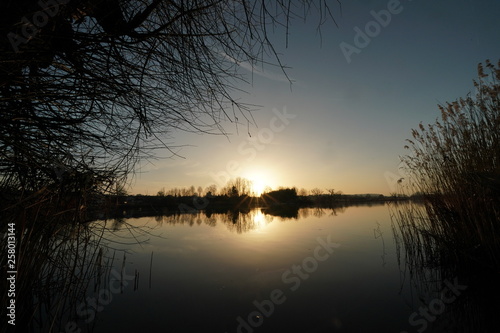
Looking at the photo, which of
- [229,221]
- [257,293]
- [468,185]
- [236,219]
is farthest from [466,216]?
[236,219]

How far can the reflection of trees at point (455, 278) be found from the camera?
9.28 feet

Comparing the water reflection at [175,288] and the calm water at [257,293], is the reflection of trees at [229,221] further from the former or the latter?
the water reflection at [175,288]

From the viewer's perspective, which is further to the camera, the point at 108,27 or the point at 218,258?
the point at 218,258

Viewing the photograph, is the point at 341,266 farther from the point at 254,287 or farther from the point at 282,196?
the point at 282,196

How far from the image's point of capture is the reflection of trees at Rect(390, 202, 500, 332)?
283cm

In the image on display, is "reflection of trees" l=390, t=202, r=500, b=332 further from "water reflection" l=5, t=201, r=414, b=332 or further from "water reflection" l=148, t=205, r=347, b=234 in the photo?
"water reflection" l=148, t=205, r=347, b=234

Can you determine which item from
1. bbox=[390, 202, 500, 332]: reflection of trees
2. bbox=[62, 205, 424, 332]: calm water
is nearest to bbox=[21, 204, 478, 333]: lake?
bbox=[62, 205, 424, 332]: calm water

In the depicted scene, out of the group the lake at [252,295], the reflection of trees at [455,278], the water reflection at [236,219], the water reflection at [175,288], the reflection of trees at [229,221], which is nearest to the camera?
the water reflection at [175,288]

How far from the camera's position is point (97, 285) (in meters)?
4.53

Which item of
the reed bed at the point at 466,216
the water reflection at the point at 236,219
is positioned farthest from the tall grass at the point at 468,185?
the water reflection at the point at 236,219

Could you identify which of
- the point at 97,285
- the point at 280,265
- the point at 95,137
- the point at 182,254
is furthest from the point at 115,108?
the point at 182,254

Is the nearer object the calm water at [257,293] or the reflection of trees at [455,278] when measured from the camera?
the reflection of trees at [455,278]

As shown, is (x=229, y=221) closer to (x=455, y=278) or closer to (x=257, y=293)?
(x=257, y=293)

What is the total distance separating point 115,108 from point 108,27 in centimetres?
51
